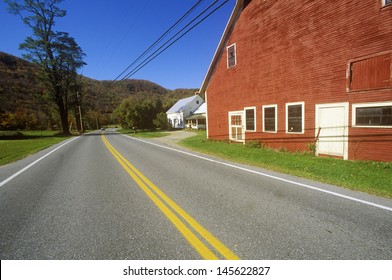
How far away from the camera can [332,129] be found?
9.41 metres

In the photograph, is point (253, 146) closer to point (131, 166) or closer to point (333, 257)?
point (131, 166)

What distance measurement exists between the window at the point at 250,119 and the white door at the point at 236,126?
49 centimetres

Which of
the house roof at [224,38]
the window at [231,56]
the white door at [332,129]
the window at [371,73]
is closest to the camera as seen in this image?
the window at [371,73]

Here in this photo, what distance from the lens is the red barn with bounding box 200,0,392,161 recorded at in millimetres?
7949

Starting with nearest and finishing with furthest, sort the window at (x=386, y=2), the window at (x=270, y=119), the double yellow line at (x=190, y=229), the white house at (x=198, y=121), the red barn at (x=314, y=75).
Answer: the double yellow line at (x=190, y=229), the window at (x=386, y=2), the red barn at (x=314, y=75), the window at (x=270, y=119), the white house at (x=198, y=121)

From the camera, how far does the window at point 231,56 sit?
1507cm

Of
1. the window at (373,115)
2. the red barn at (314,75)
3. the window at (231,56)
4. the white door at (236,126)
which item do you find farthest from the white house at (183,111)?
the window at (373,115)

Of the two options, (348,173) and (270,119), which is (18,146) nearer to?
(270,119)

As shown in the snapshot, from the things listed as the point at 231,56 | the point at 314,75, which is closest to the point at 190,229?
the point at 314,75

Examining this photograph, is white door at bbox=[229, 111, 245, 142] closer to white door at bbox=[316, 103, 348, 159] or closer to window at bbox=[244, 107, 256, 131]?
window at bbox=[244, 107, 256, 131]

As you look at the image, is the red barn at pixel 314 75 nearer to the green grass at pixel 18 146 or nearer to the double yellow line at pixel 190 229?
the double yellow line at pixel 190 229

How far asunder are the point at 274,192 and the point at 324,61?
790 cm
